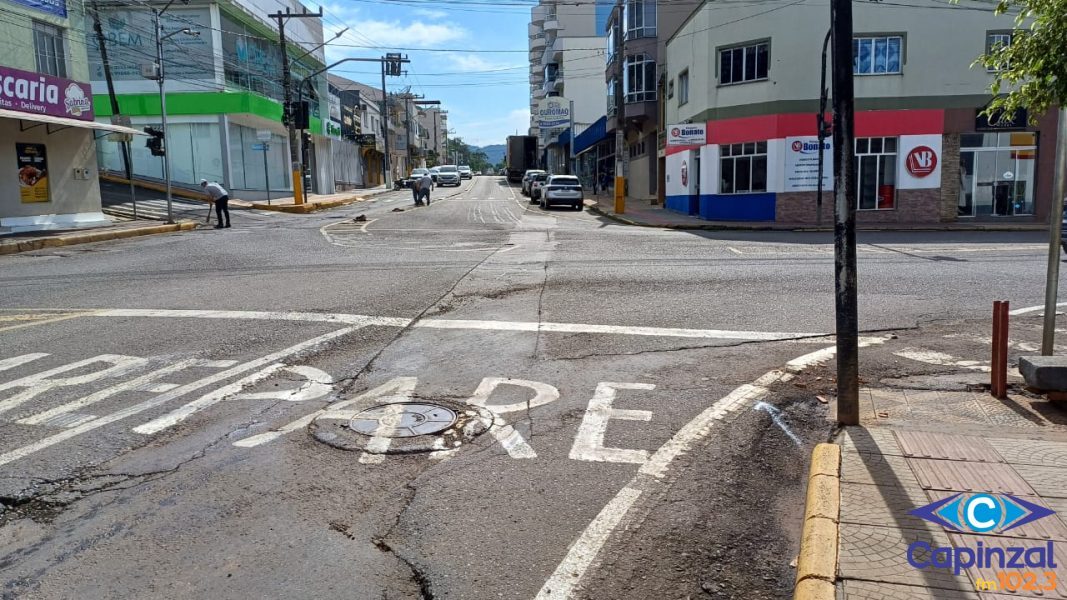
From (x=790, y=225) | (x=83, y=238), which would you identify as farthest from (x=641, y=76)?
(x=83, y=238)

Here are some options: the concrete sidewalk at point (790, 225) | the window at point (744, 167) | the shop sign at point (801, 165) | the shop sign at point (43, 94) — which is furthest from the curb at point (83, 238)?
the shop sign at point (801, 165)

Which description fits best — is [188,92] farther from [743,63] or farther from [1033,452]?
[1033,452]

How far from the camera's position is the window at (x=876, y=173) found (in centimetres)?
2723

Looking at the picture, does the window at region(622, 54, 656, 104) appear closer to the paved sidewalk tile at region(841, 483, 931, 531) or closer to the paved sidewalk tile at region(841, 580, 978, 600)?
the paved sidewalk tile at region(841, 483, 931, 531)

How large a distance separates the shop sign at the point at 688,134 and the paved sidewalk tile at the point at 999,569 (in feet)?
86.0

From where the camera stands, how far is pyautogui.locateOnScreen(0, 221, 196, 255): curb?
18219 millimetres

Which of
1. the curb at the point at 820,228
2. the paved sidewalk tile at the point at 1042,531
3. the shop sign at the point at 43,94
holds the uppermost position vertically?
the shop sign at the point at 43,94

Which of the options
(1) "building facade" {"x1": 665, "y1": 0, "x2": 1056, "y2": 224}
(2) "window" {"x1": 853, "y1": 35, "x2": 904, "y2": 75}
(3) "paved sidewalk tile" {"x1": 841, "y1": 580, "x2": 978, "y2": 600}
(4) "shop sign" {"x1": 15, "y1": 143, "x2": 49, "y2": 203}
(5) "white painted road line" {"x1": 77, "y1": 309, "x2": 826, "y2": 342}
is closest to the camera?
(3) "paved sidewalk tile" {"x1": 841, "y1": 580, "x2": 978, "y2": 600}

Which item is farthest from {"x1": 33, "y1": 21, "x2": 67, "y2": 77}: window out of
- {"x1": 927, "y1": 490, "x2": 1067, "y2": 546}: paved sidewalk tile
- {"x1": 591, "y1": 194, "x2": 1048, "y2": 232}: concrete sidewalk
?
{"x1": 927, "y1": 490, "x2": 1067, "y2": 546}: paved sidewalk tile

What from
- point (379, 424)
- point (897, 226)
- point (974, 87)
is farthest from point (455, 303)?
point (974, 87)

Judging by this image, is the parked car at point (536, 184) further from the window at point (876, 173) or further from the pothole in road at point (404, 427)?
the pothole in road at point (404, 427)

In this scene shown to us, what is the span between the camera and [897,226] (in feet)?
84.7

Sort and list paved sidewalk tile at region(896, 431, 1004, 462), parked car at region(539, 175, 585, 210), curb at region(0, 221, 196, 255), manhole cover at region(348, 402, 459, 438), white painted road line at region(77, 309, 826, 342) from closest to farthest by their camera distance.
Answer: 1. paved sidewalk tile at region(896, 431, 1004, 462)
2. manhole cover at region(348, 402, 459, 438)
3. white painted road line at region(77, 309, 826, 342)
4. curb at region(0, 221, 196, 255)
5. parked car at region(539, 175, 585, 210)

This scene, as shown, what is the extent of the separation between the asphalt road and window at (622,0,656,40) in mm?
31259
